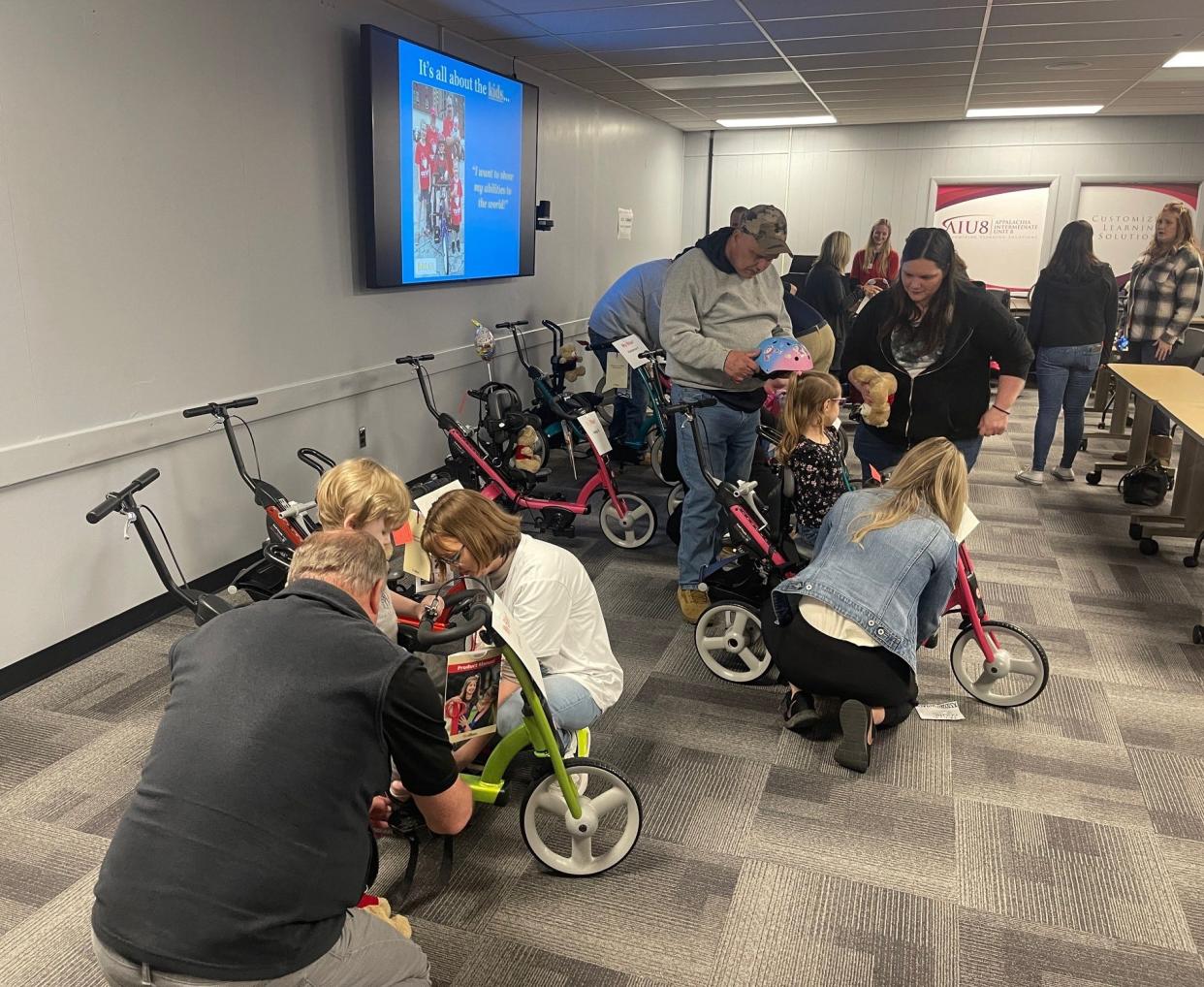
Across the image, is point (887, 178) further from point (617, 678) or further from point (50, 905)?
point (50, 905)

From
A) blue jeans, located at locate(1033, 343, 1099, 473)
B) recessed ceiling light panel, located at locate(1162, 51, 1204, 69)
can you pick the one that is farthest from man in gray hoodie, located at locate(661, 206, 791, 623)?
recessed ceiling light panel, located at locate(1162, 51, 1204, 69)

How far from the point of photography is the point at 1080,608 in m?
3.83

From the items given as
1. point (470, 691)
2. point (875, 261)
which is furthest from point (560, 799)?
point (875, 261)

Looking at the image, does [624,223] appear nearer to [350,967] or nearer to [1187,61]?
[1187,61]

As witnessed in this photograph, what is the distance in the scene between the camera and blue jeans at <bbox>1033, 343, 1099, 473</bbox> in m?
5.43

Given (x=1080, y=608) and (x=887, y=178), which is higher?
(x=887, y=178)

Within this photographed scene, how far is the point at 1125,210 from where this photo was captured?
350 inches

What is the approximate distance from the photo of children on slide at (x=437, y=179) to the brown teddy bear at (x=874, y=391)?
99.5 inches

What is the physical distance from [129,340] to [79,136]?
2.20 ft

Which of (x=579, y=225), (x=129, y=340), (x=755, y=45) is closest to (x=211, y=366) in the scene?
(x=129, y=340)

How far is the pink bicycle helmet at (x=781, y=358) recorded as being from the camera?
3.17 metres

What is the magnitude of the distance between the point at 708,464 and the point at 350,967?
2269mm

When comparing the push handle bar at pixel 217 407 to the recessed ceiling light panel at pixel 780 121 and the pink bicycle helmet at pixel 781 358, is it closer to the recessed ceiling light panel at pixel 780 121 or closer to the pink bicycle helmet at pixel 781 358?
the pink bicycle helmet at pixel 781 358

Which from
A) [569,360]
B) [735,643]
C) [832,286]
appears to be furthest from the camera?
[832,286]
